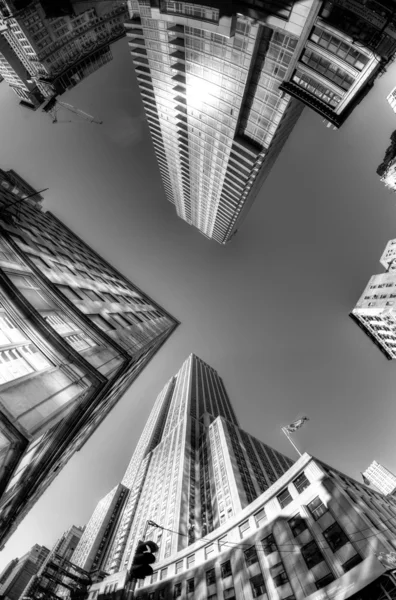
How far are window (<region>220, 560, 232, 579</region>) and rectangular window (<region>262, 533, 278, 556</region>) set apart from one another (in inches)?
250

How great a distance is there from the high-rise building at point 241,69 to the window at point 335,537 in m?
43.5

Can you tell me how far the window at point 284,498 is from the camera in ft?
108

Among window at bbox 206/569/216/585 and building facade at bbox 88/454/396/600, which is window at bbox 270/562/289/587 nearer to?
building facade at bbox 88/454/396/600

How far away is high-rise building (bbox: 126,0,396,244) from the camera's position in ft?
86.0

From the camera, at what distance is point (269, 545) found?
3039 cm

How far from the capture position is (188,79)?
43.7 meters

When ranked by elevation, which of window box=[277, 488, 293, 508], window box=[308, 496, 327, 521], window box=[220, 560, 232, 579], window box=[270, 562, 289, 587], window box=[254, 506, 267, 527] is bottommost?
window box=[220, 560, 232, 579]

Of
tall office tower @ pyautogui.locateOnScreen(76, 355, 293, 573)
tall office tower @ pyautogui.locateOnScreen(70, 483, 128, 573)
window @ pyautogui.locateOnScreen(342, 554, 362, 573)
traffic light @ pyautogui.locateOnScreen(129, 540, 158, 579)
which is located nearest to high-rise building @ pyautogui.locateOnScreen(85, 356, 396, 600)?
window @ pyautogui.locateOnScreen(342, 554, 362, 573)

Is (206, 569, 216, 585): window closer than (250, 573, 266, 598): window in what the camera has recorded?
No

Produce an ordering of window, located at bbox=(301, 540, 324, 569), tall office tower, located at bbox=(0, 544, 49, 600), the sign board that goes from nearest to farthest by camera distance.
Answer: the sign board < window, located at bbox=(301, 540, 324, 569) < tall office tower, located at bbox=(0, 544, 49, 600)

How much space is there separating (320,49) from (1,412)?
40744mm

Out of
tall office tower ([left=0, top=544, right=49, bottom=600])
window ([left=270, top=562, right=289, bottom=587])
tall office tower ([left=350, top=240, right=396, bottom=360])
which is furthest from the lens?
tall office tower ([left=0, top=544, right=49, bottom=600])

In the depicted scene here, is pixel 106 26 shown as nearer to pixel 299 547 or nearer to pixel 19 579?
pixel 299 547

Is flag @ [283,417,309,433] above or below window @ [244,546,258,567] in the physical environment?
above
